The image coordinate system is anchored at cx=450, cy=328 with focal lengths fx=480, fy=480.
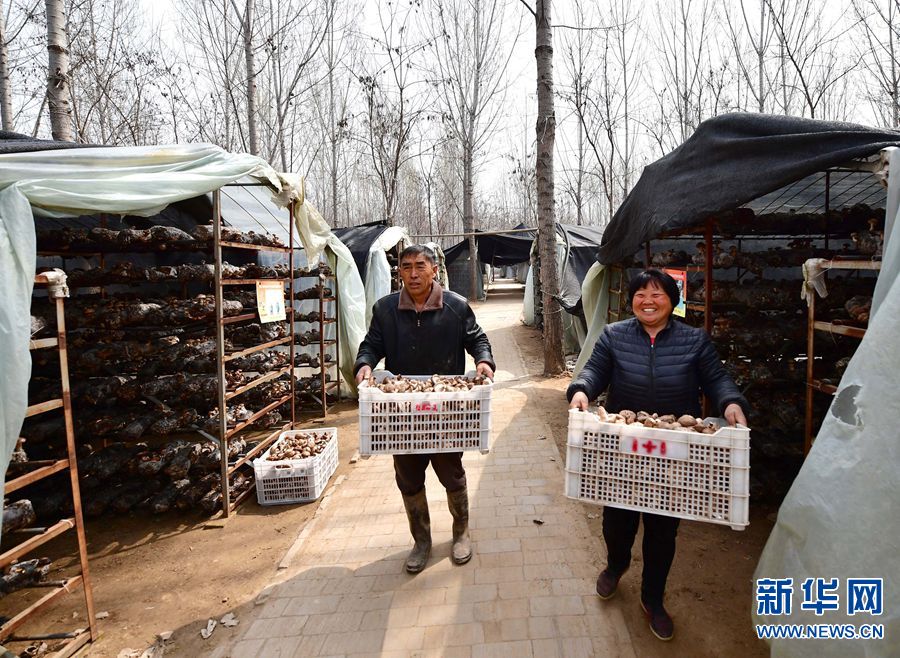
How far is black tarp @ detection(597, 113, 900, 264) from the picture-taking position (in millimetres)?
2494

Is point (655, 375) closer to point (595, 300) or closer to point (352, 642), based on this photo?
point (352, 642)

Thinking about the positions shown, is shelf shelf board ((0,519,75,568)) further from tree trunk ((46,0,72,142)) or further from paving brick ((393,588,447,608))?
tree trunk ((46,0,72,142))

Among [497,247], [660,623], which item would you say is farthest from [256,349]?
[497,247]

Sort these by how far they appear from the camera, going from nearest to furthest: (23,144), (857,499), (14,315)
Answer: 1. (857,499)
2. (14,315)
3. (23,144)

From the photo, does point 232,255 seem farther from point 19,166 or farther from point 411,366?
point 411,366

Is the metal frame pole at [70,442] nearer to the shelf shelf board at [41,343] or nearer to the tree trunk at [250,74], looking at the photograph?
the shelf shelf board at [41,343]

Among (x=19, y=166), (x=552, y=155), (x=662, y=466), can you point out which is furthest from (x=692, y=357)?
(x=552, y=155)

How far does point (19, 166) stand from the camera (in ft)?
8.79

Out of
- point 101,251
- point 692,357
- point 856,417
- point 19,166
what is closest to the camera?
point 856,417

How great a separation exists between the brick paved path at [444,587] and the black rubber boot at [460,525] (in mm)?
76

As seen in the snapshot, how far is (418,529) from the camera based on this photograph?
3.15 meters

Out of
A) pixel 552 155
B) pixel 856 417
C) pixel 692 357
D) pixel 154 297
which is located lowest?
pixel 856 417

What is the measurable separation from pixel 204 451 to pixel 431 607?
2.49 m

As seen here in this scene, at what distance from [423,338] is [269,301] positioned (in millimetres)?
2410
